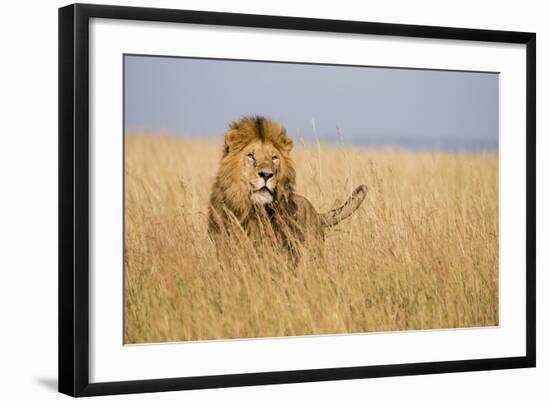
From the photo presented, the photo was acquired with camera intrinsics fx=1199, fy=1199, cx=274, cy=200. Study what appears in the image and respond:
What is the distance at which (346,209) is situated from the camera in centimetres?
662

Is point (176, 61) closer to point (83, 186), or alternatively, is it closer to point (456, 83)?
point (83, 186)

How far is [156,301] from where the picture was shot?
20.1 ft

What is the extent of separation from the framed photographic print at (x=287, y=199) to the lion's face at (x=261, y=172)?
12 mm

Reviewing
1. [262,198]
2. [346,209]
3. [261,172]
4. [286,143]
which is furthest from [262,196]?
[346,209]

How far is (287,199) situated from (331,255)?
0.39m

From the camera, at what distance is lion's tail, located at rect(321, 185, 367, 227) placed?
655 cm

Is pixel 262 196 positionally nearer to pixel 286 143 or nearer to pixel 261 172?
pixel 261 172

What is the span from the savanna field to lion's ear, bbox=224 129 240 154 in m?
0.05

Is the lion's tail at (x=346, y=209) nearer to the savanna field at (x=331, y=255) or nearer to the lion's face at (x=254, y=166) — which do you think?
the savanna field at (x=331, y=255)

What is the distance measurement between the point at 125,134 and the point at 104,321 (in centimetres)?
94

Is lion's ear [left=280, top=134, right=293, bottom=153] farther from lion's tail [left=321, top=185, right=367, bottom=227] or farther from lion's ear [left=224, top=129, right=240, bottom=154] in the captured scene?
lion's tail [left=321, top=185, right=367, bottom=227]

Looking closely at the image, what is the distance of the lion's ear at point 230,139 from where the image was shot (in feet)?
20.8

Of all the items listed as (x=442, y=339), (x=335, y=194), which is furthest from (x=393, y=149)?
(x=442, y=339)

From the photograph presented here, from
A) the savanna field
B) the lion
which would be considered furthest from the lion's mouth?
the savanna field
